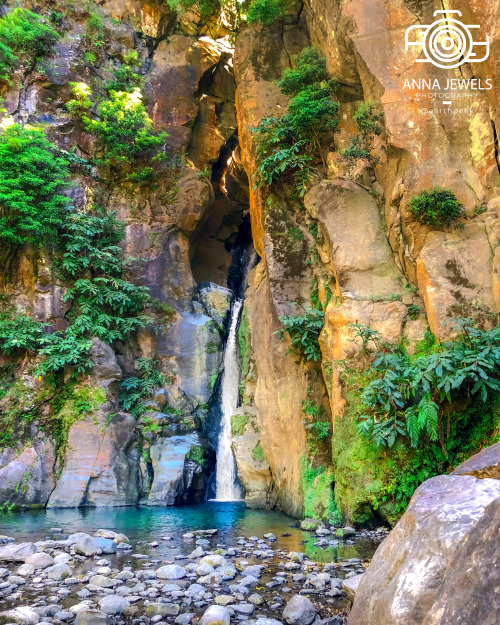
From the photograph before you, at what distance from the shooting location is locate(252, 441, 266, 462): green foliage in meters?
14.1

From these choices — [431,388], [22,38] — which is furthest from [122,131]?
[431,388]

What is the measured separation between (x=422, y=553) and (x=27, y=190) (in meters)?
16.2

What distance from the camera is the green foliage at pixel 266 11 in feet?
54.1

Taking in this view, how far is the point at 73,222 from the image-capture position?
16594 mm

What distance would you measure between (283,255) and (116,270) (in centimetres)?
665

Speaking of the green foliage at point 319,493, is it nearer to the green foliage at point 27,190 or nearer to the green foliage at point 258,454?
the green foliage at point 258,454

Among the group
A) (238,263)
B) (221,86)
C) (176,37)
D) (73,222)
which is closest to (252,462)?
(73,222)

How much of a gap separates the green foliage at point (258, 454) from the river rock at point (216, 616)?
946 cm

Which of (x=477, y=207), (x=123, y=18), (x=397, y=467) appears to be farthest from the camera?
(x=123, y=18)

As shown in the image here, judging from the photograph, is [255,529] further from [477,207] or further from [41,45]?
[41,45]

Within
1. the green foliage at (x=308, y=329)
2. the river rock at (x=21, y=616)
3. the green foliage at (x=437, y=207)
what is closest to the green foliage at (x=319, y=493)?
the green foliage at (x=308, y=329)

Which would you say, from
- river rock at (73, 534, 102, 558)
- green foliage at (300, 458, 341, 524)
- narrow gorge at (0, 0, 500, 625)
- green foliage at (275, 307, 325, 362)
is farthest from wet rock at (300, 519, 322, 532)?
river rock at (73, 534, 102, 558)

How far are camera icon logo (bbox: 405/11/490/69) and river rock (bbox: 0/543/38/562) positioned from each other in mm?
12784

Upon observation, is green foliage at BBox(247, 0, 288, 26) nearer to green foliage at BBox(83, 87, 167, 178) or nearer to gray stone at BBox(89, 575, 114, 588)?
green foliage at BBox(83, 87, 167, 178)
